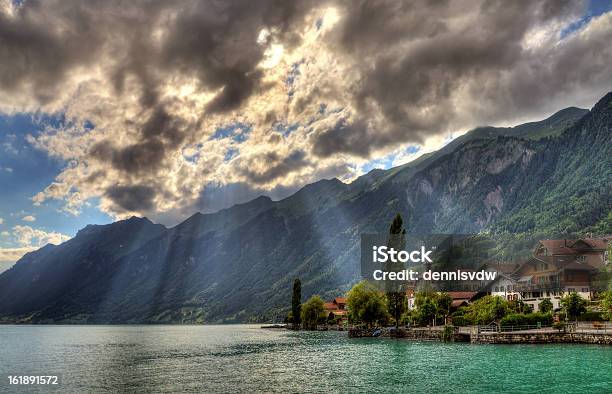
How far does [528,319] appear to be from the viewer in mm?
109625

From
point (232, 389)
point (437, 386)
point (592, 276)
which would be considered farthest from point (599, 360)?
point (592, 276)

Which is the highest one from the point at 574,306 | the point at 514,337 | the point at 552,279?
the point at 552,279

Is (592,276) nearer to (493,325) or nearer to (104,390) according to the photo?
(493,325)

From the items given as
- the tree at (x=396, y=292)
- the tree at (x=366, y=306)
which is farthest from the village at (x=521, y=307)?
the tree at (x=396, y=292)

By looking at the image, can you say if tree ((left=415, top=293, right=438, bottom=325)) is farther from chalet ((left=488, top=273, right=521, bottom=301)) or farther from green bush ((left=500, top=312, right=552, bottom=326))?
green bush ((left=500, top=312, right=552, bottom=326))

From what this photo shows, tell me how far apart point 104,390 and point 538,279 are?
135m

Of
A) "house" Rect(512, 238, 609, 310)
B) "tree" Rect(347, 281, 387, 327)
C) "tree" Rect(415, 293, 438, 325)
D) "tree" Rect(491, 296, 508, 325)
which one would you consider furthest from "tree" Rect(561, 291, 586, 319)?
"tree" Rect(347, 281, 387, 327)

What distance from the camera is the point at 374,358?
81062 millimetres

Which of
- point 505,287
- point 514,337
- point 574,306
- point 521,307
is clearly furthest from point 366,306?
point 574,306

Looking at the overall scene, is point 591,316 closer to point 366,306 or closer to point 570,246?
point 366,306

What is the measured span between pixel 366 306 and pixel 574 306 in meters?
62.6

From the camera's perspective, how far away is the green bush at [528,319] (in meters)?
108

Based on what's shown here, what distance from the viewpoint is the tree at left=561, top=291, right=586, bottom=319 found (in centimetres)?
10556

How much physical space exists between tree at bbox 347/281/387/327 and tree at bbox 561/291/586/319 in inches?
2277
